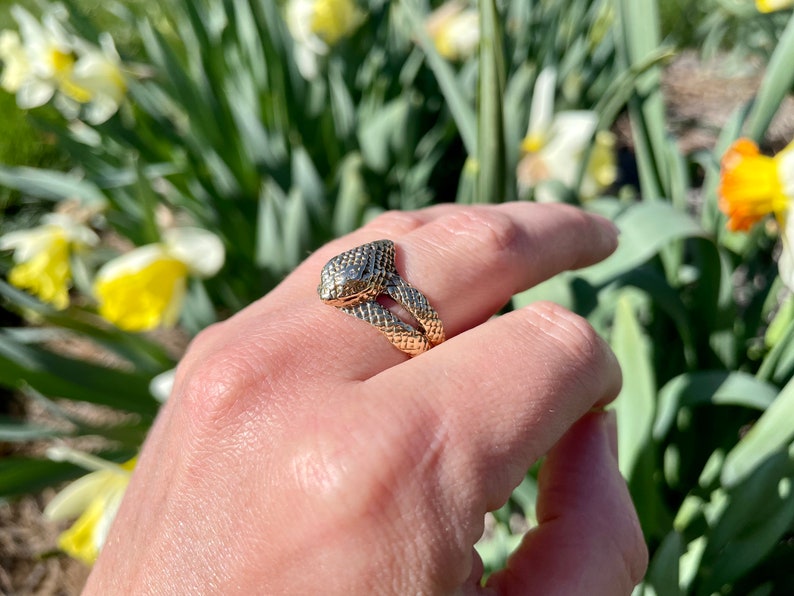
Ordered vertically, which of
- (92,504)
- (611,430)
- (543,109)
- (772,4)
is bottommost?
(92,504)

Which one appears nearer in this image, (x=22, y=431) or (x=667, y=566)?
(x=667, y=566)

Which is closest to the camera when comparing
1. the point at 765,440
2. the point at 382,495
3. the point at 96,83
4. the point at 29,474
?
the point at 382,495

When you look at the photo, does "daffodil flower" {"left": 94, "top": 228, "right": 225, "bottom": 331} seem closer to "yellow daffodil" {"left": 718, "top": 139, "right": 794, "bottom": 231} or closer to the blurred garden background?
the blurred garden background

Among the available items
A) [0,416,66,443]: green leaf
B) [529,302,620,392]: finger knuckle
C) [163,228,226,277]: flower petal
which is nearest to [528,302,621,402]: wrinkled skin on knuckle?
[529,302,620,392]: finger knuckle

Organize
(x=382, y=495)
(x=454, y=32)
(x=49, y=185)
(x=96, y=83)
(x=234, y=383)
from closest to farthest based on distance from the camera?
(x=382, y=495) → (x=234, y=383) → (x=96, y=83) → (x=49, y=185) → (x=454, y=32)

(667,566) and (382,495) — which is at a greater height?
(382,495)

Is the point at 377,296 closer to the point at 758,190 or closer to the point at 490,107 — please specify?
the point at 490,107

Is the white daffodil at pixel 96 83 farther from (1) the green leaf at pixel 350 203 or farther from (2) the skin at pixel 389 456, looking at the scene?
(2) the skin at pixel 389 456

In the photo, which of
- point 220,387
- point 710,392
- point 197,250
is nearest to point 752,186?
point 710,392
